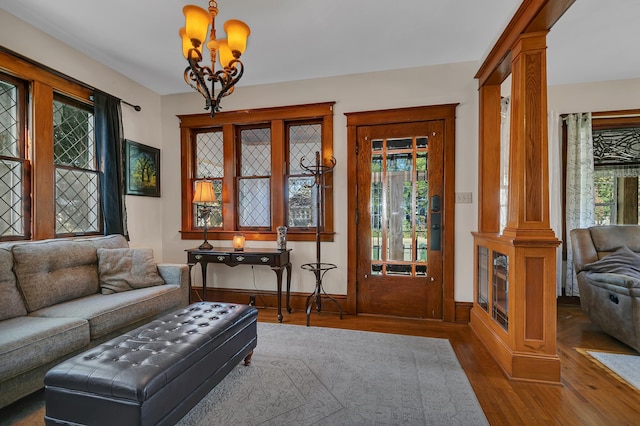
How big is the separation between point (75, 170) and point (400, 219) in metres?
3.50

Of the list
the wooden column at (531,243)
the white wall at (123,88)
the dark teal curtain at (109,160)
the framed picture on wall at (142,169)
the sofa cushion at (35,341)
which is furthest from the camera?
the framed picture on wall at (142,169)

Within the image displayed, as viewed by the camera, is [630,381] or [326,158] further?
[326,158]

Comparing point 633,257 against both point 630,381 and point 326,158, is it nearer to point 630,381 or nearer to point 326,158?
point 630,381

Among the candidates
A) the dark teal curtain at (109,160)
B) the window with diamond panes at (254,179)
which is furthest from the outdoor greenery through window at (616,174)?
the dark teal curtain at (109,160)

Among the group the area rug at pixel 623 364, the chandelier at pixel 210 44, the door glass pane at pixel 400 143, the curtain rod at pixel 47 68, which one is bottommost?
the area rug at pixel 623 364

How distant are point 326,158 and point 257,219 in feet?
3.93

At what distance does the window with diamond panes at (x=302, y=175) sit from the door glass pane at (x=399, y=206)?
894 millimetres

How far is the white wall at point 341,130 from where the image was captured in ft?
10.7

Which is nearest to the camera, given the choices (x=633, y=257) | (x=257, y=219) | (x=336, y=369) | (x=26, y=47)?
(x=336, y=369)

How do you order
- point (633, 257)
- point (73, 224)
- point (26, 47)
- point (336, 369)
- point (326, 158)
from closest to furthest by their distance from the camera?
point (336, 369) < point (26, 47) < point (633, 257) < point (73, 224) < point (326, 158)

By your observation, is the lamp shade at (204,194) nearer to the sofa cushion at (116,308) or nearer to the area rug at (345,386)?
the sofa cushion at (116,308)

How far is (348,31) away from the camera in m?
2.73

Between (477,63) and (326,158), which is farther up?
(477,63)

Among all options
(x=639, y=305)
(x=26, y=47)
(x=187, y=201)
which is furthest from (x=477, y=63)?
(x=26, y=47)
